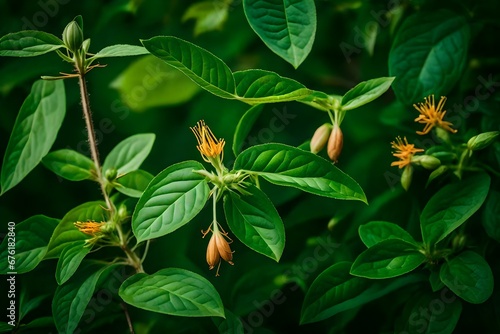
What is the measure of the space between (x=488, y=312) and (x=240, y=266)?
371 mm

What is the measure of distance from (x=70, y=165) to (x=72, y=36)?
0.62 ft

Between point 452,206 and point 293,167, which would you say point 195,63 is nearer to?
point 293,167

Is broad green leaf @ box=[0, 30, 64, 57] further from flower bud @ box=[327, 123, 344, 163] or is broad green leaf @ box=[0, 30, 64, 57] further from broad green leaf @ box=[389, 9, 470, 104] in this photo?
broad green leaf @ box=[389, 9, 470, 104]

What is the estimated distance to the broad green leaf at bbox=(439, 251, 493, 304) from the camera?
0.64 metres

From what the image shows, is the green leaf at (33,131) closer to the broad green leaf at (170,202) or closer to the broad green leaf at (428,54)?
the broad green leaf at (170,202)

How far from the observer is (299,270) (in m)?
0.88

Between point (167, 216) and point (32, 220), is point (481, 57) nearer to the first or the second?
point (167, 216)

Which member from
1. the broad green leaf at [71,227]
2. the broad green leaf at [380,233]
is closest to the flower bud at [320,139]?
the broad green leaf at [380,233]

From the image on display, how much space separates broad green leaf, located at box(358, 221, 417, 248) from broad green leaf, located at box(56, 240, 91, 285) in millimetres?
335

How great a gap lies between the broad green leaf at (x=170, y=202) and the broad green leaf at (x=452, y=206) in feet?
0.92

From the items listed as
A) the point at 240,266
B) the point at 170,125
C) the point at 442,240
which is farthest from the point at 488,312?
the point at 170,125

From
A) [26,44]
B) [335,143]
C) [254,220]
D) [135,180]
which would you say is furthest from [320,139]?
[26,44]

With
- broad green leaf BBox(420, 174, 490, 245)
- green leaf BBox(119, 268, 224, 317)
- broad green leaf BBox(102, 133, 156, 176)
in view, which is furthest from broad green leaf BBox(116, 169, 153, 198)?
broad green leaf BBox(420, 174, 490, 245)

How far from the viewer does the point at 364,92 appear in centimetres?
68
